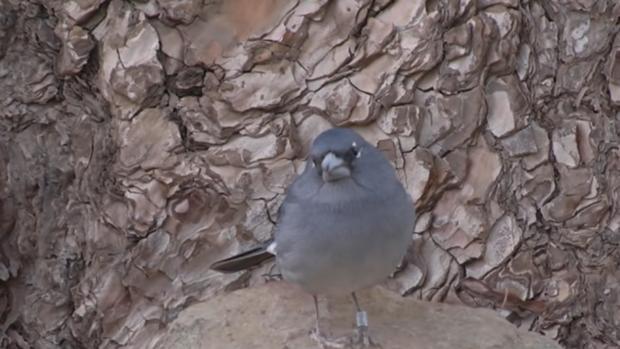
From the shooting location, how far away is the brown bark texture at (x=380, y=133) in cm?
305

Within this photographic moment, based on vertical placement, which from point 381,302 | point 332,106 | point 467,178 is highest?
point 332,106

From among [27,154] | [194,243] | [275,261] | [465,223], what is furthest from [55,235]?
[465,223]

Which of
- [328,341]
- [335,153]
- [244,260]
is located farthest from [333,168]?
[244,260]

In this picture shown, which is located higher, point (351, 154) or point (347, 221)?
point (351, 154)

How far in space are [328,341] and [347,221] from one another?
324 millimetres

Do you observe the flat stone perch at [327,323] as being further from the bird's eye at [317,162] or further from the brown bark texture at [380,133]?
the bird's eye at [317,162]

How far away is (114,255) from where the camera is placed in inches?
125

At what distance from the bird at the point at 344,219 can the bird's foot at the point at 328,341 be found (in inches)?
4.5

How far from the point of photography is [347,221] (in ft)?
8.68

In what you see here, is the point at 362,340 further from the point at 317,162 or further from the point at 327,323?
the point at 317,162

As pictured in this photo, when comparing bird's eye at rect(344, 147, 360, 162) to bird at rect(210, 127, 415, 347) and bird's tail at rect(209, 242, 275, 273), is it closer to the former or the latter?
bird at rect(210, 127, 415, 347)

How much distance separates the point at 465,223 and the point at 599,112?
1.63 ft

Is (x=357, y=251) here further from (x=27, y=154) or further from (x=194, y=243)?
(x=27, y=154)

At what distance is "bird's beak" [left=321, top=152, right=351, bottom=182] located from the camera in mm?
2594
